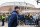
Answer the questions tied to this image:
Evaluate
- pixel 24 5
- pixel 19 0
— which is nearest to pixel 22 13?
pixel 24 5

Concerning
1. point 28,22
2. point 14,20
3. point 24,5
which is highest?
point 24,5

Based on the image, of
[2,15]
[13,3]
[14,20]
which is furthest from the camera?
[2,15]

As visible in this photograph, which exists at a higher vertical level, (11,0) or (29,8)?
(11,0)

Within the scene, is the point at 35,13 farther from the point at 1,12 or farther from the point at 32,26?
the point at 1,12

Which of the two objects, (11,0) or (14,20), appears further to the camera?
(11,0)

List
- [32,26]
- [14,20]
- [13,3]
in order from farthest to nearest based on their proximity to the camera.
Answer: [32,26]
[13,3]
[14,20]

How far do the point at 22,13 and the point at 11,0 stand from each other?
2.15 feet

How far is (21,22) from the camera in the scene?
3.03 m

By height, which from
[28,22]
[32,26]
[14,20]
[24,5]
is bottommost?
[32,26]

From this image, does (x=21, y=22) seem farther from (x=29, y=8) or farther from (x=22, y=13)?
(x=29, y=8)

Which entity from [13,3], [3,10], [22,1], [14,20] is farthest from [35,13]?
[14,20]

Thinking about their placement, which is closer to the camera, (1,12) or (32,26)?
(1,12)

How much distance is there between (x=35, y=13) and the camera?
118 inches

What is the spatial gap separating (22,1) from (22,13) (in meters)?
0.46
